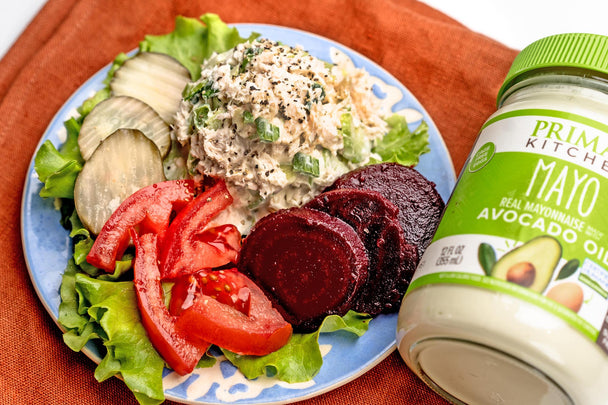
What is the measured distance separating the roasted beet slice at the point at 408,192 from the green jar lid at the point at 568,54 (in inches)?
27.1

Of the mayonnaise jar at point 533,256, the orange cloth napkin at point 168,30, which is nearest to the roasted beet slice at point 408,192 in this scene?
the mayonnaise jar at point 533,256

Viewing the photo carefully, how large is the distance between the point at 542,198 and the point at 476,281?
0.34 metres

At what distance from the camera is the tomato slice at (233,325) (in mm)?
2135

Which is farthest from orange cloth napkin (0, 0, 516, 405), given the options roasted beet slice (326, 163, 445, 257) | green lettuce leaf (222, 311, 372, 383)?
roasted beet slice (326, 163, 445, 257)

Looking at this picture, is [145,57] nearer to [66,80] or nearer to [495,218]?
[66,80]

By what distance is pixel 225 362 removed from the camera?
90.1 inches

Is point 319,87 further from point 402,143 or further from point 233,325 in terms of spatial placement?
point 233,325

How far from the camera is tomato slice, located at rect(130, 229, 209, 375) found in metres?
2.15

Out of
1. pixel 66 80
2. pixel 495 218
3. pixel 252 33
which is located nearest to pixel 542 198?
pixel 495 218

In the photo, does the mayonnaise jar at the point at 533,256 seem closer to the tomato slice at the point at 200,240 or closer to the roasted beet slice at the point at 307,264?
the roasted beet slice at the point at 307,264

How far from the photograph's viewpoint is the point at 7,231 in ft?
8.93

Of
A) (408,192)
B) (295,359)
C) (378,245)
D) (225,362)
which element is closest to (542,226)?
(378,245)

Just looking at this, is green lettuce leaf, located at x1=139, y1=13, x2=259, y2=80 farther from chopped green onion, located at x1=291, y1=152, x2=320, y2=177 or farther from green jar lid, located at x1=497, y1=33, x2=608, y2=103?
green jar lid, located at x1=497, y1=33, x2=608, y2=103

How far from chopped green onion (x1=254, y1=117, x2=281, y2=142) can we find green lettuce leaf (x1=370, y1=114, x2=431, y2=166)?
61cm
